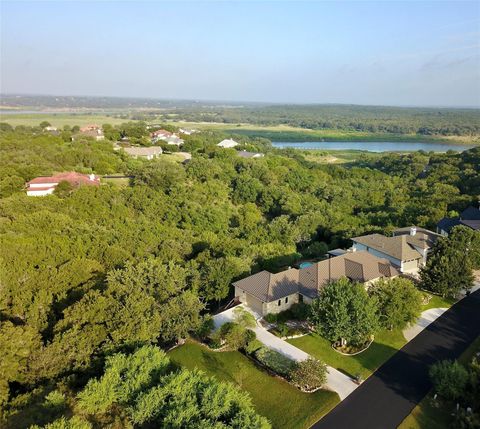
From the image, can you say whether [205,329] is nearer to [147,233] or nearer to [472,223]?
[147,233]

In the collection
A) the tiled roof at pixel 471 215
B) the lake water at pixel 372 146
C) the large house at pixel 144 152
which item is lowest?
the tiled roof at pixel 471 215

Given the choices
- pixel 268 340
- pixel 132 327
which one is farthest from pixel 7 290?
pixel 268 340

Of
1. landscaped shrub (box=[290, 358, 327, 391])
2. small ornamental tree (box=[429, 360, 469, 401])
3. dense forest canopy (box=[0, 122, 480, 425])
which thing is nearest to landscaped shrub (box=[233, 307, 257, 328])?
dense forest canopy (box=[0, 122, 480, 425])

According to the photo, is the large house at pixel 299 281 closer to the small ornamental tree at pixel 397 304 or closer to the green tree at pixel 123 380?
the small ornamental tree at pixel 397 304

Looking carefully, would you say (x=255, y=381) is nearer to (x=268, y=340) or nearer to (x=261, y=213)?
(x=268, y=340)

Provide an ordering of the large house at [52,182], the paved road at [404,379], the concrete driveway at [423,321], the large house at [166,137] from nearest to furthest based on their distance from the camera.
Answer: the paved road at [404,379] → the concrete driveway at [423,321] → the large house at [52,182] → the large house at [166,137]

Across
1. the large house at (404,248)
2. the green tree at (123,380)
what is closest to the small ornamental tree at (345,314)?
the green tree at (123,380)
